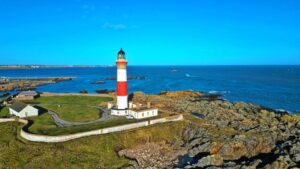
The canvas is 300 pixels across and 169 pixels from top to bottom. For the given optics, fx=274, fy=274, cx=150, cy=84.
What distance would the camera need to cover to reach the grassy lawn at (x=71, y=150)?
25844mm

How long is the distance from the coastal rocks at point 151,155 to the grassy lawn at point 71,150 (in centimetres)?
94

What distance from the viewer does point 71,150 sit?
2783 cm

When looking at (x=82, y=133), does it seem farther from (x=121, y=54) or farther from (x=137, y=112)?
(x=121, y=54)

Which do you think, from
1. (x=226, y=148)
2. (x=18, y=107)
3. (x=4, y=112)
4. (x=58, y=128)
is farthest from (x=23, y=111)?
(x=226, y=148)

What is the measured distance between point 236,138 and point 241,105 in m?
25.8

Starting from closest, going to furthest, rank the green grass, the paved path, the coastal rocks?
the coastal rocks
the green grass
the paved path

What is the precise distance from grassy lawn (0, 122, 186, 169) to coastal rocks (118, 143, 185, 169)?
0.94 meters

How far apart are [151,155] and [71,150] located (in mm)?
8306

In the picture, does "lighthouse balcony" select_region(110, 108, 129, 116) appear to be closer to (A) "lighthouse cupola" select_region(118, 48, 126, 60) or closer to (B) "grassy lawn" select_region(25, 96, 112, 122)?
(B) "grassy lawn" select_region(25, 96, 112, 122)

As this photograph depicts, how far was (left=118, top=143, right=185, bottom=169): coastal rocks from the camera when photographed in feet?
88.3

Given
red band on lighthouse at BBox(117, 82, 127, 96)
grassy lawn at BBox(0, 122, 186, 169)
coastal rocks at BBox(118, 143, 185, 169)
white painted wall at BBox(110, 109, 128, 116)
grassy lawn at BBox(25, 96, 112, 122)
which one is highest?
red band on lighthouse at BBox(117, 82, 127, 96)

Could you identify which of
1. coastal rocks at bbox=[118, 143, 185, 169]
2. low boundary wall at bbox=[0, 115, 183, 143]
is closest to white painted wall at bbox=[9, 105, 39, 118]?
low boundary wall at bbox=[0, 115, 183, 143]

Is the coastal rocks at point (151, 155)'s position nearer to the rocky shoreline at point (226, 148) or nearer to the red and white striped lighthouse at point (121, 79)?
the rocky shoreline at point (226, 148)

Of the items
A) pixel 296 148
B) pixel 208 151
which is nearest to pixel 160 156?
pixel 208 151
